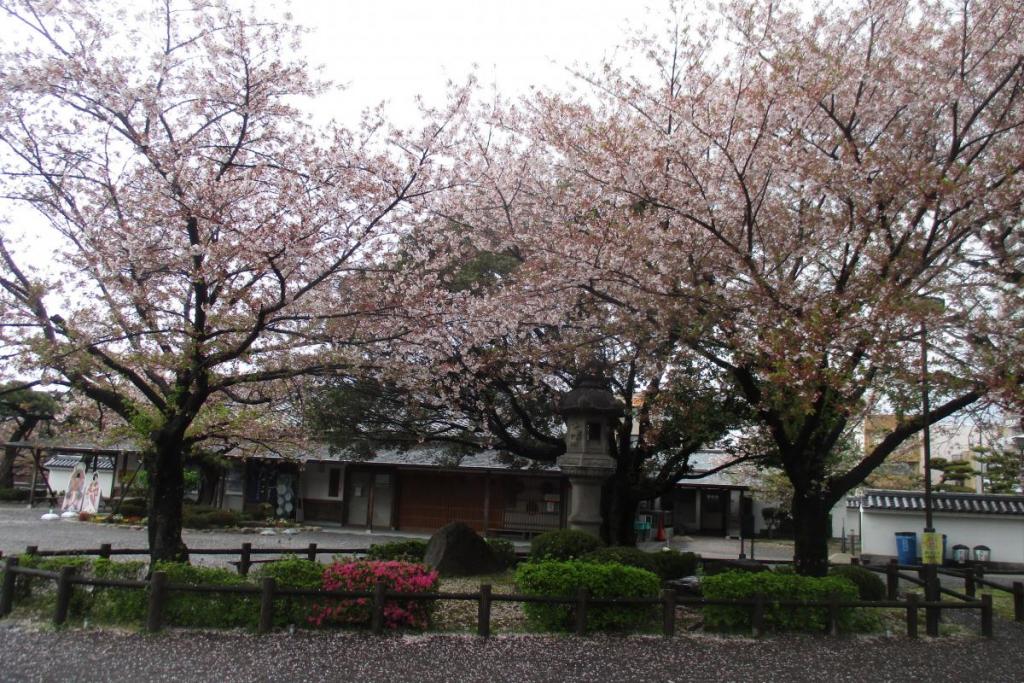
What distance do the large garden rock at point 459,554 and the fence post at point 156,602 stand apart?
5.50 meters

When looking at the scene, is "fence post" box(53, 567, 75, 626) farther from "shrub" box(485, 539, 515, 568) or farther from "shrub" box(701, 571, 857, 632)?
"shrub" box(485, 539, 515, 568)

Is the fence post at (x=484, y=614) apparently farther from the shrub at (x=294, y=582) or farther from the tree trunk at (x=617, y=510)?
the tree trunk at (x=617, y=510)

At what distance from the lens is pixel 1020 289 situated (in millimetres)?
8570

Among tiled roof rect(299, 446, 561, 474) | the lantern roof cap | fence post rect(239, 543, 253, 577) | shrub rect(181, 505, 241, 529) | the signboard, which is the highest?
the lantern roof cap

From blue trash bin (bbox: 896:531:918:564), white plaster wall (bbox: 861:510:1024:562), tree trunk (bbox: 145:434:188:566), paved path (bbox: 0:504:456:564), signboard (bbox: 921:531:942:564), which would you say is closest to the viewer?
tree trunk (bbox: 145:434:188:566)

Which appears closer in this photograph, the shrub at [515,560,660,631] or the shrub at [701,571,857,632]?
the shrub at [515,560,660,631]

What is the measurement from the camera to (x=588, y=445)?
43.9ft

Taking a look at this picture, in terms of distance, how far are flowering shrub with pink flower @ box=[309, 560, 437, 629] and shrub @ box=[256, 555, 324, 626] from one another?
10 centimetres

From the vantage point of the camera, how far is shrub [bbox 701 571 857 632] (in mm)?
9180

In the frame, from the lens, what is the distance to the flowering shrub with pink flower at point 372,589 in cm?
853

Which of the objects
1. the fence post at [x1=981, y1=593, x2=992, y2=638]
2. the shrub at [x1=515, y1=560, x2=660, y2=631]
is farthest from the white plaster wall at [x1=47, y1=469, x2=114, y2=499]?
the fence post at [x1=981, y1=593, x2=992, y2=638]

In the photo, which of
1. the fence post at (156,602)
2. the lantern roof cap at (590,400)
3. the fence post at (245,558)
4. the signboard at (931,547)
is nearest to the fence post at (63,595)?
the fence post at (156,602)

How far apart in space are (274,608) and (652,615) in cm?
432

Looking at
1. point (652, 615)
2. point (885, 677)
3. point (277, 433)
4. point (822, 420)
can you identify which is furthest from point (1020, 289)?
point (277, 433)
